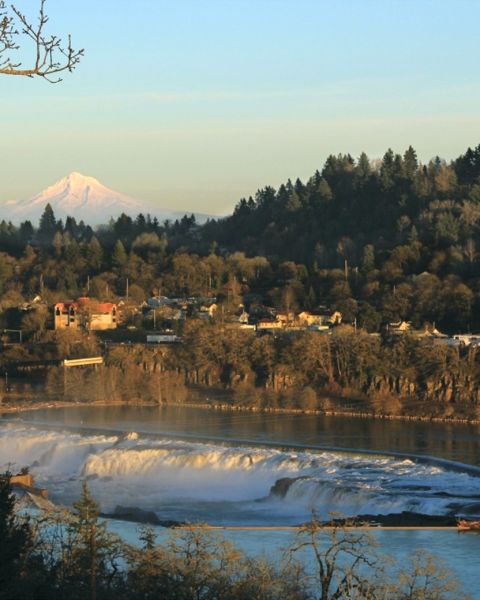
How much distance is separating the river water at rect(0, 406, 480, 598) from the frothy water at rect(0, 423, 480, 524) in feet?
0.07

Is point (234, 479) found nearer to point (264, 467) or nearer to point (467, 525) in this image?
point (264, 467)

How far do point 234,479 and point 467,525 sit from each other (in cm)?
521

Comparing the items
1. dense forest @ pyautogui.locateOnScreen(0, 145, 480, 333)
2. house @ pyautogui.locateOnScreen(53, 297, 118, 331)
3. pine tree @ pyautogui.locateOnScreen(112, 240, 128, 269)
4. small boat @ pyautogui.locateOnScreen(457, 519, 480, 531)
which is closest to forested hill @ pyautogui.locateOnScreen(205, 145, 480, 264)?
dense forest @ pyautogui.locateOnScreen(0, 145, 480, 333)

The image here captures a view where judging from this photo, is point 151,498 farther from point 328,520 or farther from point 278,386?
point 278,386

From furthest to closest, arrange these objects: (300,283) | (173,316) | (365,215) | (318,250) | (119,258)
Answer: (365,215)
(318,250)
(119,258)
(300,283)
(173,316)

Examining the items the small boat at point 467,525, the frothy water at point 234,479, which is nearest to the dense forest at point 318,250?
the frothy water at point 234,479

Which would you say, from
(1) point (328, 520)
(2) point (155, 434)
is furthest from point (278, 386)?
(1) point (328, 520)

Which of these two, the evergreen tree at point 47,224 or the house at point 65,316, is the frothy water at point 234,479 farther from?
the evergreen tree at point 47,224

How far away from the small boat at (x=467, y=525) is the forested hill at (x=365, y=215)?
2780 centimetres

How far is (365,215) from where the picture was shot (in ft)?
184

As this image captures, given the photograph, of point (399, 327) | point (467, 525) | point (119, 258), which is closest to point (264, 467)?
point (467, 525)

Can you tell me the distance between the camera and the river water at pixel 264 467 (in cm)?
1755

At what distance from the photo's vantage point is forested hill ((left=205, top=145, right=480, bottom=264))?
46.9 m

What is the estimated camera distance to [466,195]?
5297 cm
